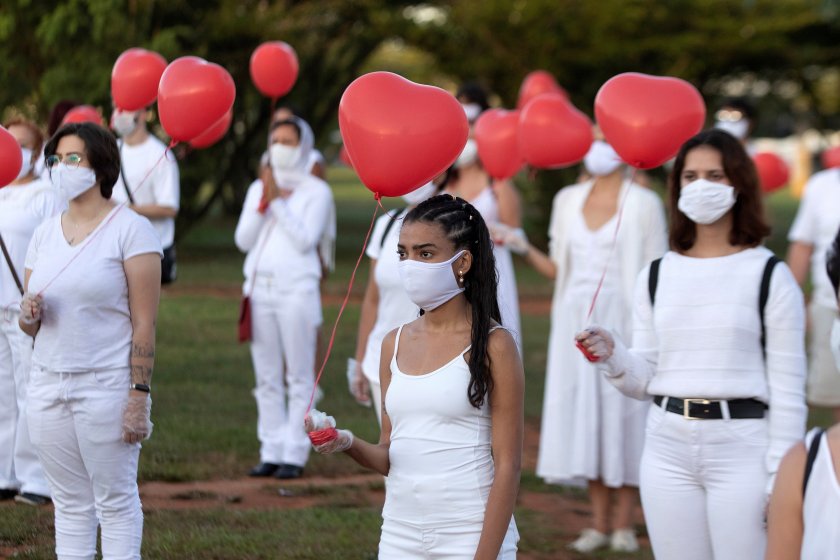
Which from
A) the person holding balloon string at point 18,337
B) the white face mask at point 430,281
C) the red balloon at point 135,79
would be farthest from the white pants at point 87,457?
the red balloon at point 135,79

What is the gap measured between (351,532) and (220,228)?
2309cm

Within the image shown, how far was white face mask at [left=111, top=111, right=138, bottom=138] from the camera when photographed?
750 cm

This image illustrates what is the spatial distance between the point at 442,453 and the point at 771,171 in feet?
23.7

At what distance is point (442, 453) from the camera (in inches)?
144

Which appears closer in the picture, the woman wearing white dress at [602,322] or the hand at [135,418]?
the hand at [135,418]

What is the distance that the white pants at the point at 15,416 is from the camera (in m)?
6.78

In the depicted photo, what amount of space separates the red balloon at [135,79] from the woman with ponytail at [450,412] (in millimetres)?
3607

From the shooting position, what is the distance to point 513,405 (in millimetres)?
3664

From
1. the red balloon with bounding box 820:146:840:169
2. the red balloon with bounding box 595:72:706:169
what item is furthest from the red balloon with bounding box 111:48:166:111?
the red balloon with bounding box 820:146:840:169

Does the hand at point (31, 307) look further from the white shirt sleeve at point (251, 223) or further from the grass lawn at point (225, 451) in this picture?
the white shirt sleeve at point (251, 223)

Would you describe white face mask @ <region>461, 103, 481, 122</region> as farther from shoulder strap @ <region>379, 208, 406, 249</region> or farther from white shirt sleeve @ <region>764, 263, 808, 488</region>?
white shirt sleeve @ <region>764, 263, 808, 488</region>

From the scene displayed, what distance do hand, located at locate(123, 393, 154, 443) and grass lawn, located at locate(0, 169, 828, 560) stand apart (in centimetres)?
149

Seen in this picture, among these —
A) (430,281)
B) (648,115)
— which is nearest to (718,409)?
(430,281)

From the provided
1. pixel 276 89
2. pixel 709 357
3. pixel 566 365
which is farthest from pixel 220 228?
pixel 709 357
